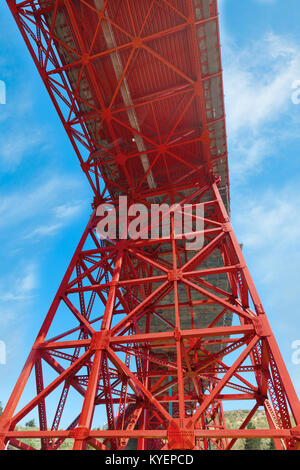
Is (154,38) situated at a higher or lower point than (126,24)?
lower

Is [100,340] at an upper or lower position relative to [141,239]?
lower

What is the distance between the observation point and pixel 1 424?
6773 millimetres

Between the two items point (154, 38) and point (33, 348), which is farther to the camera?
point (154, 38)

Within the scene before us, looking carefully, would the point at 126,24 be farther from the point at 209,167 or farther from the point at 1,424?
the point at 1,424

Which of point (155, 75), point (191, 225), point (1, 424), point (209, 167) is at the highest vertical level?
point (155, 75)

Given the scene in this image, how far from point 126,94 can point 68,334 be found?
9.53 meters

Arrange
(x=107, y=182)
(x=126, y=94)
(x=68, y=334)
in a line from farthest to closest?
(x=107, y=182), (x=126, y=94), (x=68, y=334)

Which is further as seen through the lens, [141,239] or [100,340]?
[141,239]

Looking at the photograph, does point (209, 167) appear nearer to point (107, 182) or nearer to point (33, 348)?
point (107, 182)

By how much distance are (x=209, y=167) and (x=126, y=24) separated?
6651 mm

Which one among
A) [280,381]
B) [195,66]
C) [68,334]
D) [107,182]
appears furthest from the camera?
[107,182]

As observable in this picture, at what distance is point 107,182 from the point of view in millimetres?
14023

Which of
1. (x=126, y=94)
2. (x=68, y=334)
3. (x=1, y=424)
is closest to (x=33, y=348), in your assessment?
(x=68, y=334)
